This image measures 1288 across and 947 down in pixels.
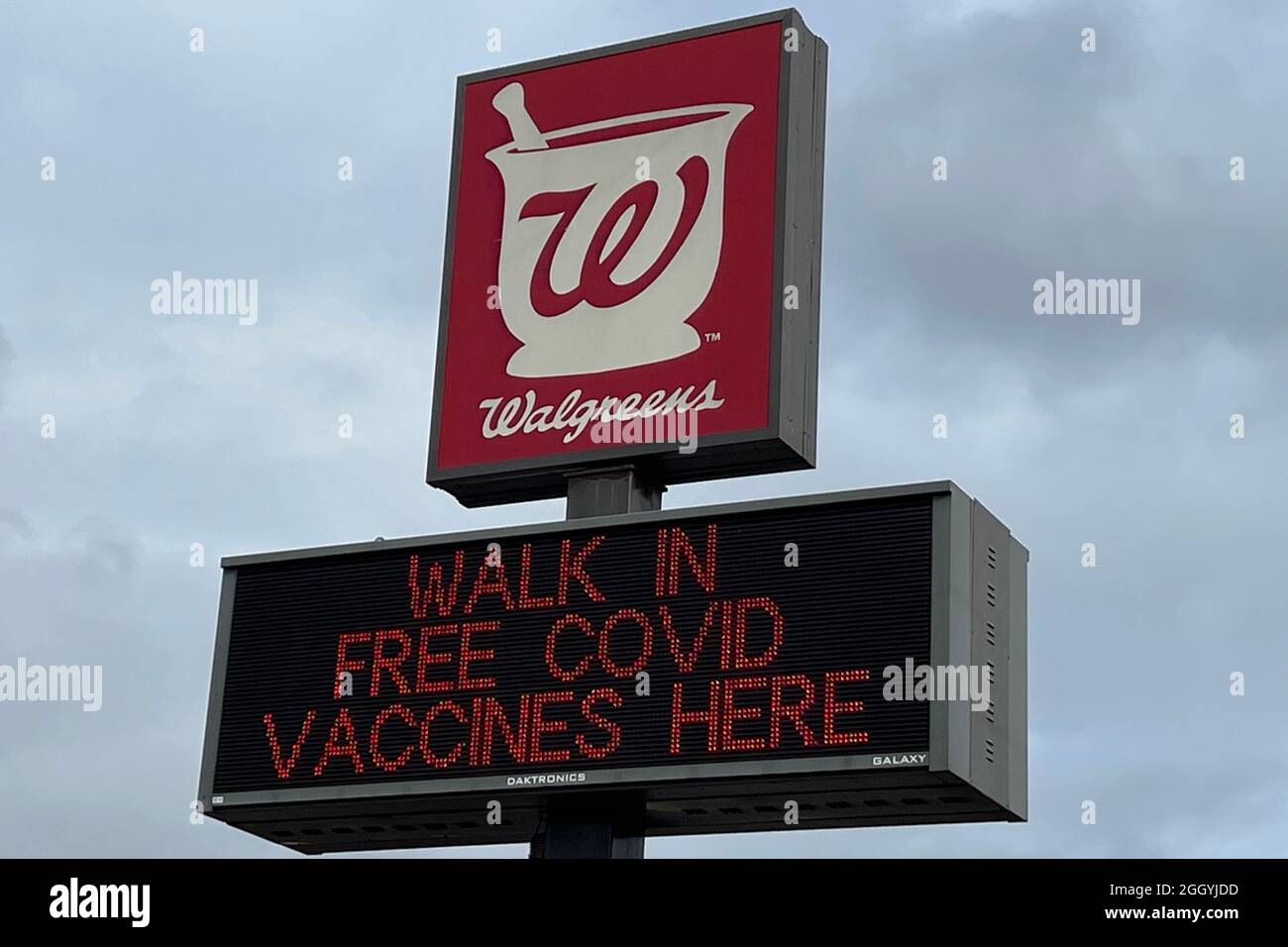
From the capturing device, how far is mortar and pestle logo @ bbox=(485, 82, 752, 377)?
1989 centimetres

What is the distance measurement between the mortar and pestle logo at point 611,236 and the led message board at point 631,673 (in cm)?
229

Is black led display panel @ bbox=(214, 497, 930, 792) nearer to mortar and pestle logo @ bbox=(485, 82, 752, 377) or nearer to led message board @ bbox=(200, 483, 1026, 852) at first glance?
led message board @ bbox=(200, 483, 1026, 852)

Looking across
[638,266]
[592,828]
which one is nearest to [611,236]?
[638,266]

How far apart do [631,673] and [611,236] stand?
4459 millimetres

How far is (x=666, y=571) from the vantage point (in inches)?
697

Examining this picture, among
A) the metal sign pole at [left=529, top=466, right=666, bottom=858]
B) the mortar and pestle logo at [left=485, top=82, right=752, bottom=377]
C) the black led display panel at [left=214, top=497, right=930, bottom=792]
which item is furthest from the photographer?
the mortar and pestle logo at [left=485, top=82, right=752, bottom=377]

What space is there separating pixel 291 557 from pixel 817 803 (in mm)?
4571

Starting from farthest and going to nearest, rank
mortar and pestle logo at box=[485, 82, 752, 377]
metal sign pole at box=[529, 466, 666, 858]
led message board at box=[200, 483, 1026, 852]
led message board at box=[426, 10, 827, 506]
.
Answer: mortar and pestle logo at box=[485, 82, 752, 377]
led message board at box=[426, 10, 827, 506]
metal sign pole at box=[529, 466, 666, 858]
led message board at box=[200, 483, 1026, 852]

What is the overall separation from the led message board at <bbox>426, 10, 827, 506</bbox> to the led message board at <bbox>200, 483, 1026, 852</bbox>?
1558 millimetres

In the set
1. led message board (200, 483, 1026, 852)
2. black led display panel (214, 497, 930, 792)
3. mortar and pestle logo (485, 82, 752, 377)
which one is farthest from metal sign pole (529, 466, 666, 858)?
mortar and pestle logo (485, 82, 752, 377)

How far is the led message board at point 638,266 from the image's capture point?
19359 mm

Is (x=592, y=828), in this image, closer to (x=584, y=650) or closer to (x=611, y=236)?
(x=584, y=650)

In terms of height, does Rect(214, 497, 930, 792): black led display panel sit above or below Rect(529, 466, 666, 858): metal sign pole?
above
